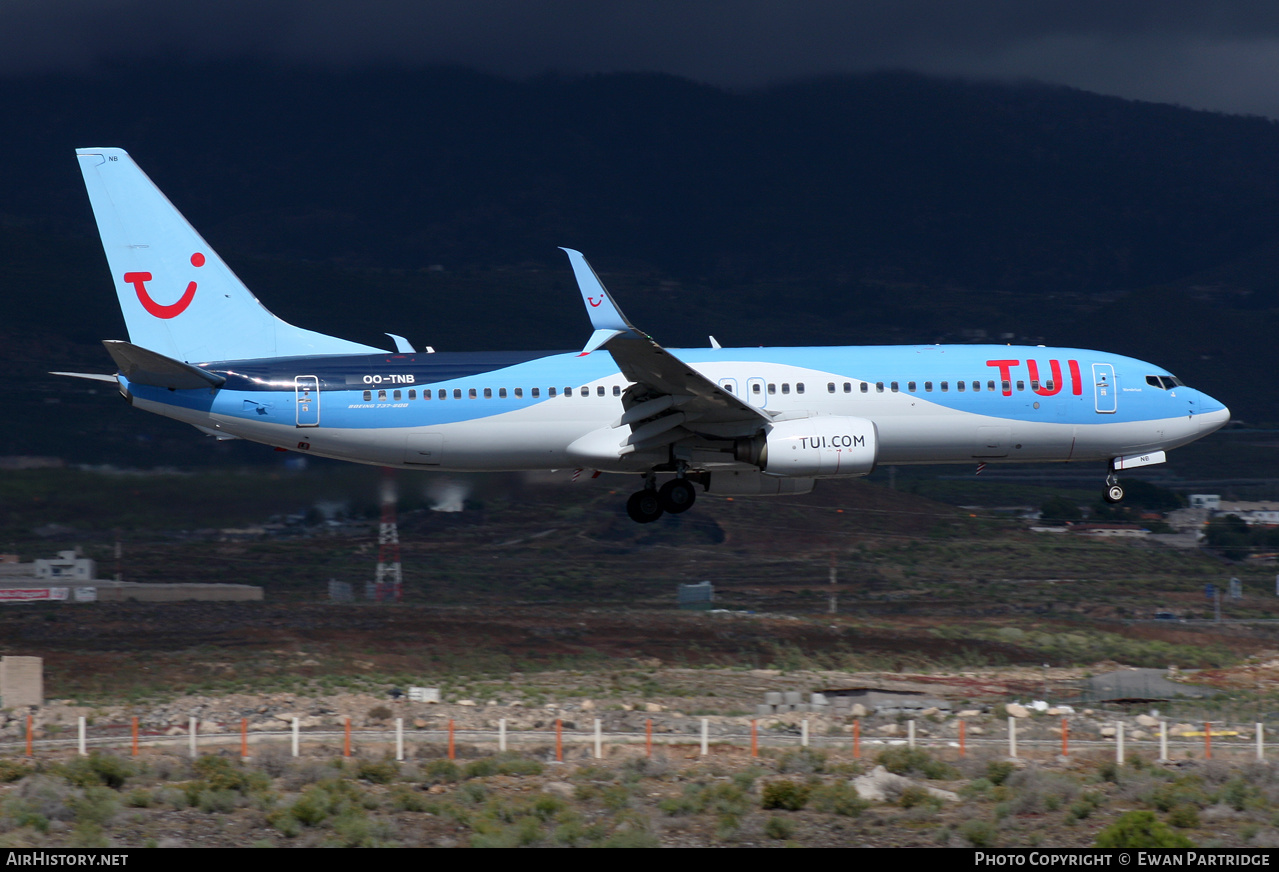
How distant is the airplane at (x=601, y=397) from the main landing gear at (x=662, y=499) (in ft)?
0.21

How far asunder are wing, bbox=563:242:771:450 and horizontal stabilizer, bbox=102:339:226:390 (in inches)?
400

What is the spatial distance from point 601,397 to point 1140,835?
19.8m

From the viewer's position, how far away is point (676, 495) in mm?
39656

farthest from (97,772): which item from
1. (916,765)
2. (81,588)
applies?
(81,588)

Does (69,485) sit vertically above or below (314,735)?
above

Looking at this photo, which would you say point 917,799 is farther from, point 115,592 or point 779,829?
point 115,592

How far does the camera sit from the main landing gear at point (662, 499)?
130ft

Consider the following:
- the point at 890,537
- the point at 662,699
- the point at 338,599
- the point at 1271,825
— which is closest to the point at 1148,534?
the point at 890,537

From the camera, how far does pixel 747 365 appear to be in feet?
128

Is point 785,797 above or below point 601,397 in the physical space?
below

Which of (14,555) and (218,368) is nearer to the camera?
(218,368)

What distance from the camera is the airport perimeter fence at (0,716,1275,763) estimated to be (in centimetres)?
3259
